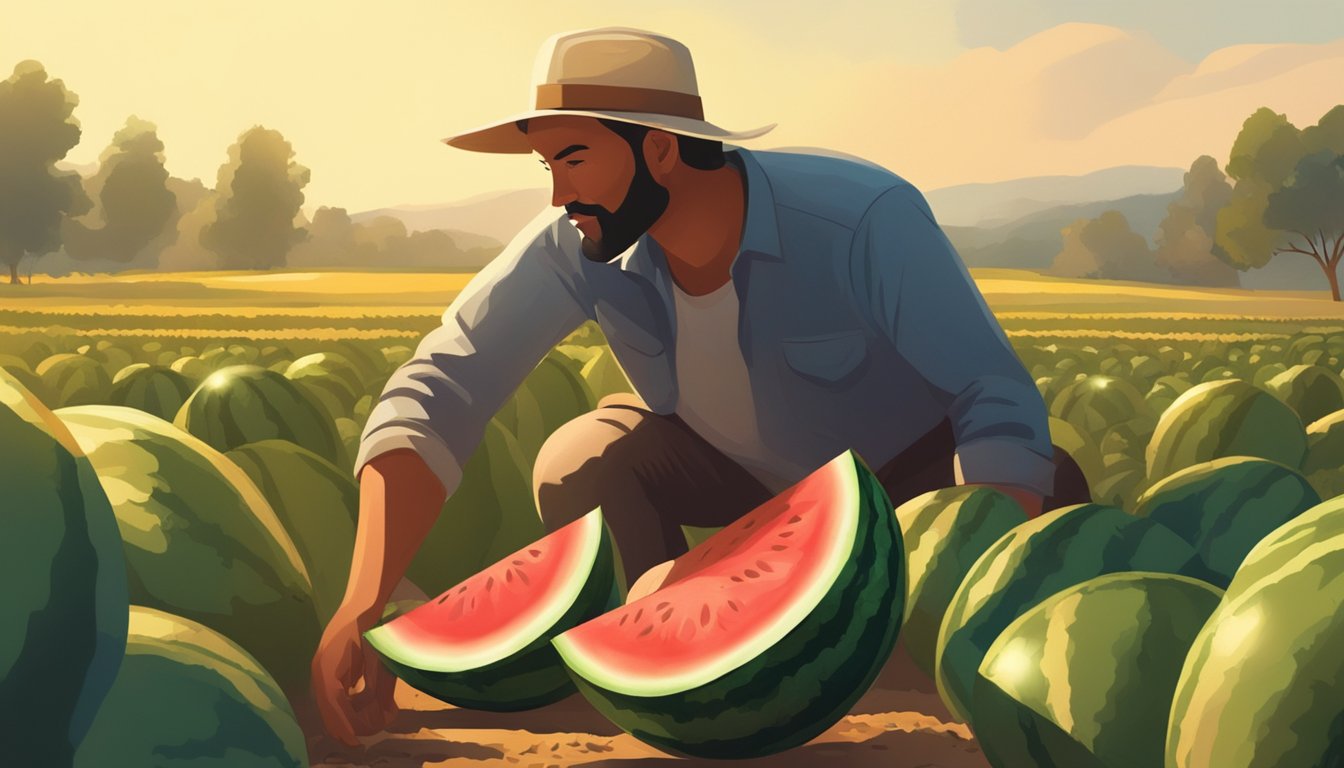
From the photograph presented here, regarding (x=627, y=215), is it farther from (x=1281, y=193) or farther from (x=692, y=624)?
(x=1281, y=193)

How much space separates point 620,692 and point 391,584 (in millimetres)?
926

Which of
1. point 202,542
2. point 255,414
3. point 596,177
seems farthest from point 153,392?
point 202,542

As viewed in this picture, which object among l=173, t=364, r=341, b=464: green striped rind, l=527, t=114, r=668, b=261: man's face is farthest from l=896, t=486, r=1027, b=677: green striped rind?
l=173, t=364, r=341, b=464: green striped rind

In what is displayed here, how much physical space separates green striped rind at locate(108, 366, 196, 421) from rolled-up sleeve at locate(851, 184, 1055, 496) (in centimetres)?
315

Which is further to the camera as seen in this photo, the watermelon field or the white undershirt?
the white undershirt

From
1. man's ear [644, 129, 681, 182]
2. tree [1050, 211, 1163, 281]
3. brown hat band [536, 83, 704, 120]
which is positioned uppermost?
brown hat band [536, 83, 704, 120]

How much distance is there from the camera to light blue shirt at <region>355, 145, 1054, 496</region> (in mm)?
3891

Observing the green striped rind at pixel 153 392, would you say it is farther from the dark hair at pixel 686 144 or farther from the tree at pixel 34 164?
the tree at pixel 34 164

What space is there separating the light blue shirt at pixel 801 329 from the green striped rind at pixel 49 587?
1.90 metres

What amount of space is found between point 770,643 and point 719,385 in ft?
5.60

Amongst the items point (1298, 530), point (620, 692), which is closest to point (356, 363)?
point (620, 692)

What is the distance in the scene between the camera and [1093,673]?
89.8 inches

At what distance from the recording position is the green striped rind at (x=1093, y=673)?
225cm

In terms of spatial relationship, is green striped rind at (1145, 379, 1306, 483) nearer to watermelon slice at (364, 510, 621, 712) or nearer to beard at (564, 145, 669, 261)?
beard at (564, 145, 669, 261)
